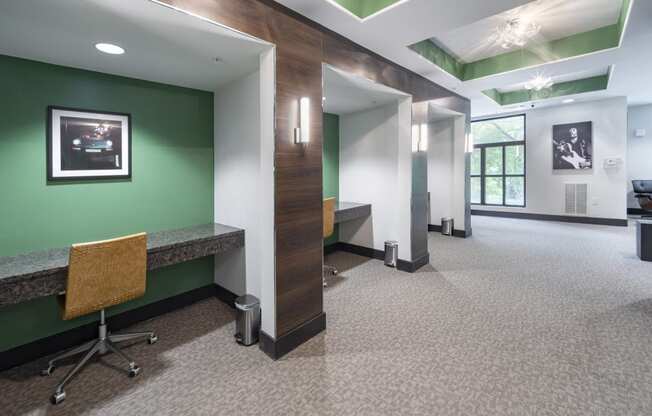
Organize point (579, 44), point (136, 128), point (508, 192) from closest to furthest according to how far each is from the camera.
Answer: point (136, 128), point (579, 44), point (508, 192)

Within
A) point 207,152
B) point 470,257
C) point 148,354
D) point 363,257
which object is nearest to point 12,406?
point 148,354

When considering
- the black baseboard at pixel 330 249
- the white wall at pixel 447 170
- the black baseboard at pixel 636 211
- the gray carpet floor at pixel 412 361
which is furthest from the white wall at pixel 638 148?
the black baseboard at pixel 330 249

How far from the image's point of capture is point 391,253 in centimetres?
436

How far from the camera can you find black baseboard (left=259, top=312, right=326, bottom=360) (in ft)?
7.61

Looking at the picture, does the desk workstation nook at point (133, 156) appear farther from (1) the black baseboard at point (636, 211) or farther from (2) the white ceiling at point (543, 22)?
(1) the black baseboard at point (636, 211)

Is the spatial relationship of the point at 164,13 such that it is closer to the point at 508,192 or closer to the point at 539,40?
the point at 539,40

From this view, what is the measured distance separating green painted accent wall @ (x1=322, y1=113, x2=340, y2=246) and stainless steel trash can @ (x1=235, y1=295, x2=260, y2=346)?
2647mm

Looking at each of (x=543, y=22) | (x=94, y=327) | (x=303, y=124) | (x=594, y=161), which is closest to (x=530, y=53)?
(x=543, y=22)

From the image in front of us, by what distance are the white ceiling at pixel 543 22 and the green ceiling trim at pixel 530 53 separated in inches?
3.2

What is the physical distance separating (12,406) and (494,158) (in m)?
10.2

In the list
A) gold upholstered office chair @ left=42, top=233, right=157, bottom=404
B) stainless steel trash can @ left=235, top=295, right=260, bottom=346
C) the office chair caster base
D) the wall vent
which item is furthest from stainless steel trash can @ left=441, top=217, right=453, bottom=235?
the office chair caster base

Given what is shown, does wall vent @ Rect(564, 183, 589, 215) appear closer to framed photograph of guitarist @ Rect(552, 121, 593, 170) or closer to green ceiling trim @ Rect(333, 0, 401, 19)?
framed photograph of guitarist @ Rect(552, 121, 593, 170)

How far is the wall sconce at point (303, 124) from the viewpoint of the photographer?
2.40 metres

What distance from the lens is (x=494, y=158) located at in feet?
29.2
